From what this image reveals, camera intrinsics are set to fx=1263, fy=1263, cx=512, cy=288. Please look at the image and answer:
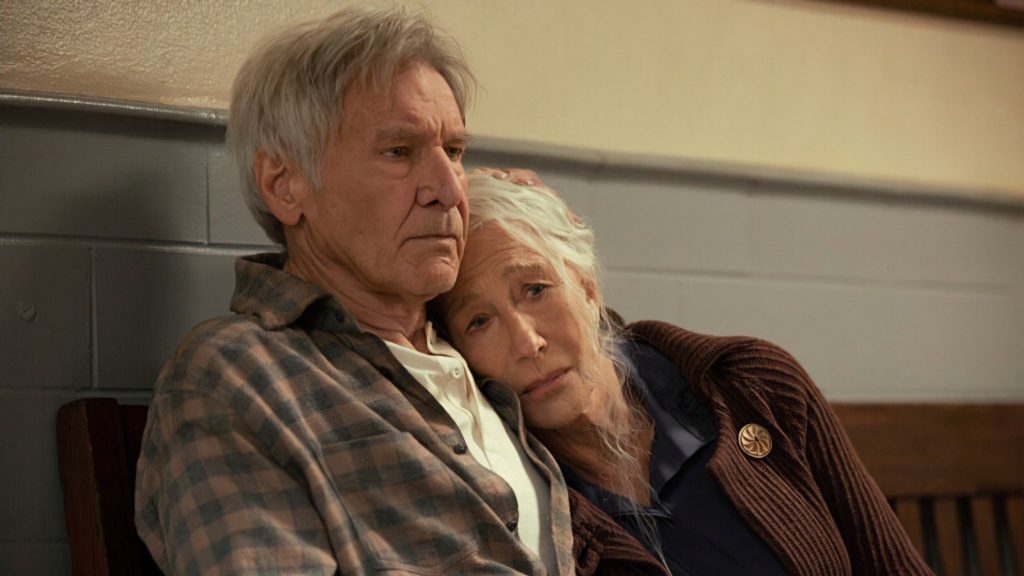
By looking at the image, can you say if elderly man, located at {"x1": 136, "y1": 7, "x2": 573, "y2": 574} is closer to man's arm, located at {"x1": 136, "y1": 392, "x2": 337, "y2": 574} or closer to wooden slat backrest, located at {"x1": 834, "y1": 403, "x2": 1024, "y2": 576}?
man's arm, located at {"x1": 136, "y1": 392, "x2": 337, "y2": 574}

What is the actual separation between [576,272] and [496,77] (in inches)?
19.9

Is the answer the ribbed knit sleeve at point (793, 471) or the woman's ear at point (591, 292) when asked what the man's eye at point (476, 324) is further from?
the ribbed knit sleeve at point (793, 471)

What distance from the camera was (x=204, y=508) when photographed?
1.47 meters

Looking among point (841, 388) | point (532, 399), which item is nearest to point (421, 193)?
point (532, 399)

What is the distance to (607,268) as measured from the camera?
Answer: 2.43 metres

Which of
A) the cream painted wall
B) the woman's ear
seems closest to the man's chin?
the woman's ear

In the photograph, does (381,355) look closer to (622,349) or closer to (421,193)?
(421,193)

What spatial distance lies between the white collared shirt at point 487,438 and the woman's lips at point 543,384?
0.07m

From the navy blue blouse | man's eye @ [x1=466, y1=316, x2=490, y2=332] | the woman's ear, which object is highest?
the woman's ear

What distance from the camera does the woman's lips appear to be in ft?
6.34

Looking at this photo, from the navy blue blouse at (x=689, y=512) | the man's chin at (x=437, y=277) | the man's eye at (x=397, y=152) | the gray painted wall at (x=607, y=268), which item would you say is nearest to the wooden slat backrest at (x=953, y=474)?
the gray painted wall at (x=607, y=268)

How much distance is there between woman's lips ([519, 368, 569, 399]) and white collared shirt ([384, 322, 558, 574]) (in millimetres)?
74

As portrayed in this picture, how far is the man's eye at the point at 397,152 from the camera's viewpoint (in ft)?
5.88

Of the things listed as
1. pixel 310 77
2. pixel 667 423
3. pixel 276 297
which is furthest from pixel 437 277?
pixel 667 423
